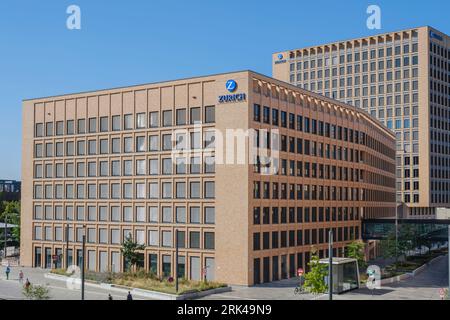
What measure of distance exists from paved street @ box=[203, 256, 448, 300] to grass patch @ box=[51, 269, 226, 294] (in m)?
1.72

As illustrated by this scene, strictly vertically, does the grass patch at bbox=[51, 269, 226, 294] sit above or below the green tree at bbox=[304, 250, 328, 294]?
below

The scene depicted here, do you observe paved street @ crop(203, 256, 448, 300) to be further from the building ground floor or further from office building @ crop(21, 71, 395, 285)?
office building @ crop(21, 71, 395, 285)

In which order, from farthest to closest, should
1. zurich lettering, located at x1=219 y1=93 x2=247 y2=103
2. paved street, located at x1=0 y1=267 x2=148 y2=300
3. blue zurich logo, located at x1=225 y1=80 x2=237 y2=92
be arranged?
blue zurich logo, located at x1=225 y1=80 x2=237 y2=92 < zurich lettering, located at x1=219 y1=93 x2=247 y2=103 < paved street, located at x1=0 y1=267 x2=148 y2=300

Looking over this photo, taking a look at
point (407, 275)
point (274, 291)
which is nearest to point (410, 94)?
point (407, 275)

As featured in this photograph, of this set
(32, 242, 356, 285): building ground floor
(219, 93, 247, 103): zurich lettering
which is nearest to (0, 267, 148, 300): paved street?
(32, 242, 356, 285): building ground floor

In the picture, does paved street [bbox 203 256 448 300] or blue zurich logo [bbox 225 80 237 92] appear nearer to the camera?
paved street [bbox 203 256 448 300]

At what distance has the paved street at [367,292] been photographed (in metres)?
49.1

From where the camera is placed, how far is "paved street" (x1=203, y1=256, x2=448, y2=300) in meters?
49.1

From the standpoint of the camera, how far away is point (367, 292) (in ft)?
172

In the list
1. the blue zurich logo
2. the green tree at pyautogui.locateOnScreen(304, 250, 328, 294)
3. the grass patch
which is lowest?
the grass patch

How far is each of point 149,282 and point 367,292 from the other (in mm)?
20221

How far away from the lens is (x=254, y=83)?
58.6m

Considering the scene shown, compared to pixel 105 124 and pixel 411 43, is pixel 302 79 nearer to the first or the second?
pixel 411 43

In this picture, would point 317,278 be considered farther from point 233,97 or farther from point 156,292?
point 233,97
